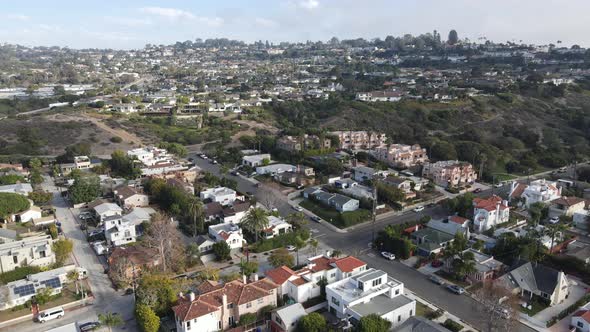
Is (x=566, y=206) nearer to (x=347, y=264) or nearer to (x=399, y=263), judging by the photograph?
(x=399, y=263)

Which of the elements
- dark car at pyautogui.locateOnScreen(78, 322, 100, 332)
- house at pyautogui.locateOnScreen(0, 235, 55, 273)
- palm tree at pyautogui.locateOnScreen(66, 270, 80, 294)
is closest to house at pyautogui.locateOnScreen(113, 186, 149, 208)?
house at pyautogui.locateOnScreen(0, 235, 55, 273)

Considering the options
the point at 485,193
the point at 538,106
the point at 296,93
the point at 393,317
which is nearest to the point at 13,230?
the point at 393,317

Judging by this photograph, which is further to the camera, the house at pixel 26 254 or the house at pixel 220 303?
the house at pixel 26 254

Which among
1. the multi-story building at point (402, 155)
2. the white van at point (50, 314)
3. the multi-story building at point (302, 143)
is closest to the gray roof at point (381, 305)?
the white van at point (50, 314)

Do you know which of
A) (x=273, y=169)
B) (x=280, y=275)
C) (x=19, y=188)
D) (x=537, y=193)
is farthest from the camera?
(x=273, y=169)

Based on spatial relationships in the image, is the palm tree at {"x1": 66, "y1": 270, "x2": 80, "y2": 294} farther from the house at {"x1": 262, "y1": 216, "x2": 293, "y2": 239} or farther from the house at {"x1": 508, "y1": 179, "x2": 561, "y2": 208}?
the house at {"x1": 508, "y1": 179, "x2": 561, "y2": 208}

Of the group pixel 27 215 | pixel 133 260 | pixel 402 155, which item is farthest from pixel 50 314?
pixel 402 155

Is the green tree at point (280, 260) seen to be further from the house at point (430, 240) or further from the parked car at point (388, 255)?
the house at point (430, 240)
